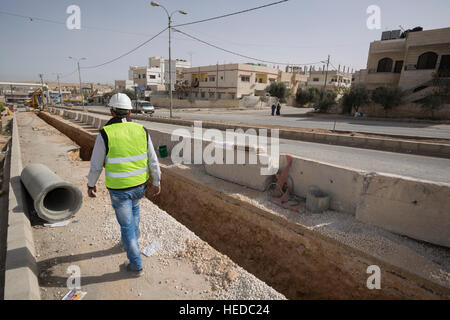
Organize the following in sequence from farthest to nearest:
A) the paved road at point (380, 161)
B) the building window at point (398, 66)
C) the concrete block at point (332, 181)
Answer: the building window at point (398, 66)
the paved road at point (380, 161)
the concrete block at point (332, 181)

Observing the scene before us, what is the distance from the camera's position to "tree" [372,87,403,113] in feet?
81.7

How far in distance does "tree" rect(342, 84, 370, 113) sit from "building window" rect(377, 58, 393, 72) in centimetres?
612

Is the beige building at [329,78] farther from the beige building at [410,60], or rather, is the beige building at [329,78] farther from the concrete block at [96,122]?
the concrete block at [96,122]

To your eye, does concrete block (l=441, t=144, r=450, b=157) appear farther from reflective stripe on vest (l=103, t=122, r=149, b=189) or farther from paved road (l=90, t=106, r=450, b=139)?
reflective stripe on vest (l=103, t=122, r=149, b=189)

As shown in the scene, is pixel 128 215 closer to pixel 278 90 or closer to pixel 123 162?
pixel 123 162

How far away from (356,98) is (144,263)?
98.4ft

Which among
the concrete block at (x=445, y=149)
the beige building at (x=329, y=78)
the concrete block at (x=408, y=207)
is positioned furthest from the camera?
the beige building at (x=329, y=78)

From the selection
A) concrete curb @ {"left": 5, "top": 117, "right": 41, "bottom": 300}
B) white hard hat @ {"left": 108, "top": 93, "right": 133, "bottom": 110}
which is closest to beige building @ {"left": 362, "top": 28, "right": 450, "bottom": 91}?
white hard hat @ {"left": 108, "top": 93, "right": 133, "bottom": 110}

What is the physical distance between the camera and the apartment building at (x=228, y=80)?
4919 centimetres

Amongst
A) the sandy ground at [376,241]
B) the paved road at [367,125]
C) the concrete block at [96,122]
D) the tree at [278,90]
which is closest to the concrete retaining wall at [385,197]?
the sandy ground at [376,241]

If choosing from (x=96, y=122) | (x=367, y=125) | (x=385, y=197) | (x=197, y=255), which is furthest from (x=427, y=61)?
(x=197, y=255)

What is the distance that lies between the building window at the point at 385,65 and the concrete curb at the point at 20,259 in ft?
124
